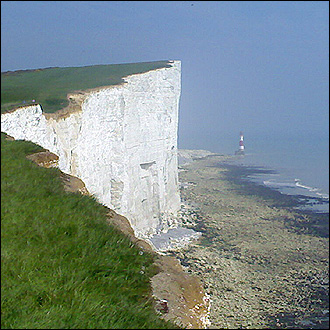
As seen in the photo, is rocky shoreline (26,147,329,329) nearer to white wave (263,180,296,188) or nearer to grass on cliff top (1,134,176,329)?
grass on cliff top (1,134,176,329)

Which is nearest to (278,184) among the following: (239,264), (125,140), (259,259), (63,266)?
(259,259)

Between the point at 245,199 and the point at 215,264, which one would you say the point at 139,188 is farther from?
the point at 245,199

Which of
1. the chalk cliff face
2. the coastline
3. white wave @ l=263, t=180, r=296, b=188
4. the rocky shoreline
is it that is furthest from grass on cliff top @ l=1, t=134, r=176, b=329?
white wave @ l=263, t=180, r=296, b=188

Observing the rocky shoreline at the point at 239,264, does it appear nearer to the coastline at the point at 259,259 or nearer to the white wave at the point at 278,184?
the coastline at the point at 259,259

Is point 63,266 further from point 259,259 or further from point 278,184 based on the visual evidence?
point 278,184

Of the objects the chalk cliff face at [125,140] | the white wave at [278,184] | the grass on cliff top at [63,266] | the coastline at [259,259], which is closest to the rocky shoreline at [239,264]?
the coastline at [259,259]

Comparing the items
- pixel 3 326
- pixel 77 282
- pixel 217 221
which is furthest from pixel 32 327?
pixel 217 221
